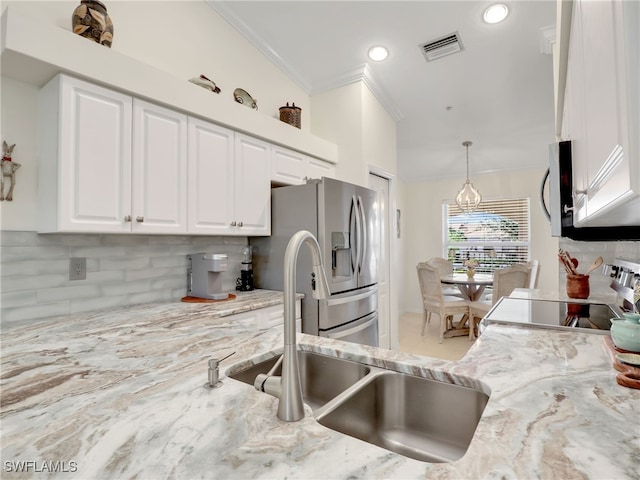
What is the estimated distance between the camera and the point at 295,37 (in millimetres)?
2967

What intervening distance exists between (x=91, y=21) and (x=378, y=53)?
7.48 ft

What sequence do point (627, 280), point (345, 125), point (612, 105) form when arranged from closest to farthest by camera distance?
1. point (612, 105)
2. point (627, 280)
3. point (345, 125)

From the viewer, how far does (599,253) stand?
2.54 meters

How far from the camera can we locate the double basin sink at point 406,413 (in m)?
0.89

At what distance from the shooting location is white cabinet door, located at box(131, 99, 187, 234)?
6.13 feet

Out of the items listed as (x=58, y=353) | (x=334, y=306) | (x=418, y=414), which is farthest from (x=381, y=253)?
(x=58, y=353)

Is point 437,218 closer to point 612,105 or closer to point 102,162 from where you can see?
point 102,162

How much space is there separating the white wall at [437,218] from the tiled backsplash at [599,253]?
2536mm

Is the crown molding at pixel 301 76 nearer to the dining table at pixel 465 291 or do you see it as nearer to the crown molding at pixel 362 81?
the crown molding at pixel 362 81

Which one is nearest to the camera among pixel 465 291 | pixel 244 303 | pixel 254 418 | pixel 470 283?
pixel 254 418

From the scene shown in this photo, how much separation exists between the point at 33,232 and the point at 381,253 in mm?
2872

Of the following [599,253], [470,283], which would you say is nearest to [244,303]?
[599,253]

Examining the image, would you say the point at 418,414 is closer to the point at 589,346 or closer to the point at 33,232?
the point at 589,346

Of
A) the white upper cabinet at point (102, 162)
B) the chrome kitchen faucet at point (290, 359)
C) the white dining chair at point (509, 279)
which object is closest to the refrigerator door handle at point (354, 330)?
the white upper cabinet at point (102, 162)
